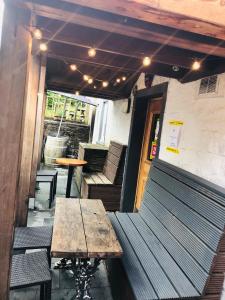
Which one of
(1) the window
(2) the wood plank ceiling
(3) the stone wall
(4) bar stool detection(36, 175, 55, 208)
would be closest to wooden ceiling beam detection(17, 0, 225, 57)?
(2) the wood plank ceiling

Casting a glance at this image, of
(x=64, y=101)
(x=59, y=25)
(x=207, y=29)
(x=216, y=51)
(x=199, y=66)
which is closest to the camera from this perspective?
(x=207, y=29)

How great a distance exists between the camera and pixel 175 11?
4.58 ft

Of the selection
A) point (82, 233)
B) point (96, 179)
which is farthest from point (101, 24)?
point (96, 179)

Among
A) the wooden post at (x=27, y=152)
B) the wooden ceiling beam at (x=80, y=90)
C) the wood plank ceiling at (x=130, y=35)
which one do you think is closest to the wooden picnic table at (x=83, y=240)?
the wooden post at (x=27, y=152)

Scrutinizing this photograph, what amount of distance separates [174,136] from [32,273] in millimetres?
2211

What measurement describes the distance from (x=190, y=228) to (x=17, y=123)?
69.0 inches

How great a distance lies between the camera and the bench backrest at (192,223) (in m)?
2.03

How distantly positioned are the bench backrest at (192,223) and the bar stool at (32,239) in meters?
1.19

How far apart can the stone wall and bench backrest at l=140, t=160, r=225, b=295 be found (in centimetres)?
854

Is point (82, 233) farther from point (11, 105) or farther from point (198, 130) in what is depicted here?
point (198, 130)

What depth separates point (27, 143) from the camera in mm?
3209

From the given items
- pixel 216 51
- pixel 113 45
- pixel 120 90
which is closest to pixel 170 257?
pixel 216 51

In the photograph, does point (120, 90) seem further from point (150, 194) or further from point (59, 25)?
point (59, 25)

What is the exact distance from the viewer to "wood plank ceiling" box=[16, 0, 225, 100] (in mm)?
1428
